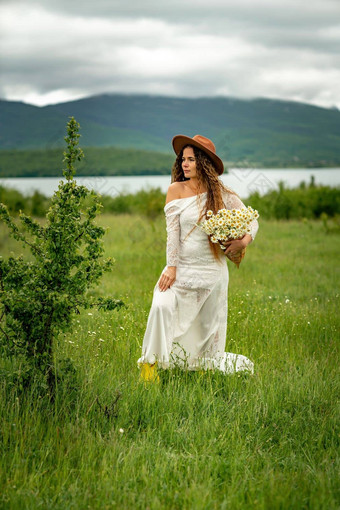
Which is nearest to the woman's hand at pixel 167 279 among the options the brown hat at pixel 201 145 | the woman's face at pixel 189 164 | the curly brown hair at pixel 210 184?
the curly brown hair at pixel 210 184

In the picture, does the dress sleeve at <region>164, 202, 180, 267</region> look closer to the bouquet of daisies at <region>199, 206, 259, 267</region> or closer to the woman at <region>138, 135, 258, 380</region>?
the woman at <region>138, 135, 258, 380</region>

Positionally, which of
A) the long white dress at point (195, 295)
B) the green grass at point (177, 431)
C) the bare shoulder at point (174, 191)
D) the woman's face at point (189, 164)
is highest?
the woman's face at point (189, 164)

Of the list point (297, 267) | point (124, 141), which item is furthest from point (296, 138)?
point (297, 267)

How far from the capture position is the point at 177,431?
4184 millimetres

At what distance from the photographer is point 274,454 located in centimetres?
405

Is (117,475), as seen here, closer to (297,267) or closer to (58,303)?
(58,303)

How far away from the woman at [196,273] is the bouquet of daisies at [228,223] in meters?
0.22

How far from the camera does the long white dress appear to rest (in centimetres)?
541

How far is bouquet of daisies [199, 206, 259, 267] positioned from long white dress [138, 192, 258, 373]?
1.03ft

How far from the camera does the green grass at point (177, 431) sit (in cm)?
346

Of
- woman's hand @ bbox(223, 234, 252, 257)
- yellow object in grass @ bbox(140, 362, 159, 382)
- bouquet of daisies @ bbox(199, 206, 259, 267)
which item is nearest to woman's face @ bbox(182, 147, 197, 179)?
bouquet of daisies @ bbox(199, 206, 259, 267)

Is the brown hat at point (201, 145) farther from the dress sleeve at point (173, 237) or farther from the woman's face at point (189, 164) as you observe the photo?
the dress sleeve at point (173, 237)

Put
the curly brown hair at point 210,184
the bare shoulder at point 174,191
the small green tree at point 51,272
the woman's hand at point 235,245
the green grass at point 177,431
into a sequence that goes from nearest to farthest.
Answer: the green grass at point 177,431 → the small green tree at point 51,272 → the woman's hand at point 235,245 → the curly brown hair at point 210,184 → the bare shoulder at point 174,191

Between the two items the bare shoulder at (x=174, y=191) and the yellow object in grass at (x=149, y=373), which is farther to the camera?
the bare shoulder at (x=174, y=191)
